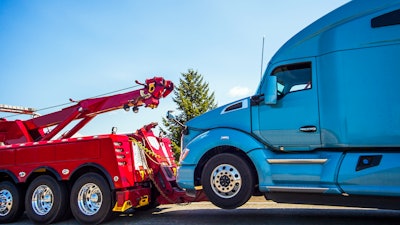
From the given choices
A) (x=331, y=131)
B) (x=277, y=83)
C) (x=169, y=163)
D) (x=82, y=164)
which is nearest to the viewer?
(x=331, y=131)

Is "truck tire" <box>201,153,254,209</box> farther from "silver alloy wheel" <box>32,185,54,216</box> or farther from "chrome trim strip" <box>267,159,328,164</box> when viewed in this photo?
"silver alloy wheel" <box>32,185,54,216</box>

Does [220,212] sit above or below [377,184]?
below

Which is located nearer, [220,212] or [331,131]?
[331,131]

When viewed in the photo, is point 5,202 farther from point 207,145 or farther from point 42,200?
point 207,145

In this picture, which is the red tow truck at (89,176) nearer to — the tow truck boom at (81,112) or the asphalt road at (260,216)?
the tow truck boom at (81,112)

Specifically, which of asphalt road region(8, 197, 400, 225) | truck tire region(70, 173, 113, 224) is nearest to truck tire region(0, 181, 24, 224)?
asphalt road region(8, 197, 400, 225)

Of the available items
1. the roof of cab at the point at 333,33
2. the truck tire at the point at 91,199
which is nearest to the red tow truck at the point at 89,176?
the truck tire at the point at 91,199

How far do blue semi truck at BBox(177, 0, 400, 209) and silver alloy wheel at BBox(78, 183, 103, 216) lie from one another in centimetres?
201

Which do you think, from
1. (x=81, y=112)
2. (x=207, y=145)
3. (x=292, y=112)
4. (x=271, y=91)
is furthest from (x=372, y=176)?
(x=81, y=112)

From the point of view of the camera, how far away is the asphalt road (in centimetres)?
636

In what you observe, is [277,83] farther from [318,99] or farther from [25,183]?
[25,183]

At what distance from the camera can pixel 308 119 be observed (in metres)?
5.15

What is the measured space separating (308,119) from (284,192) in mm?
1088

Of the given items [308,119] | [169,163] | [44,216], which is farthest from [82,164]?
[308,119]
